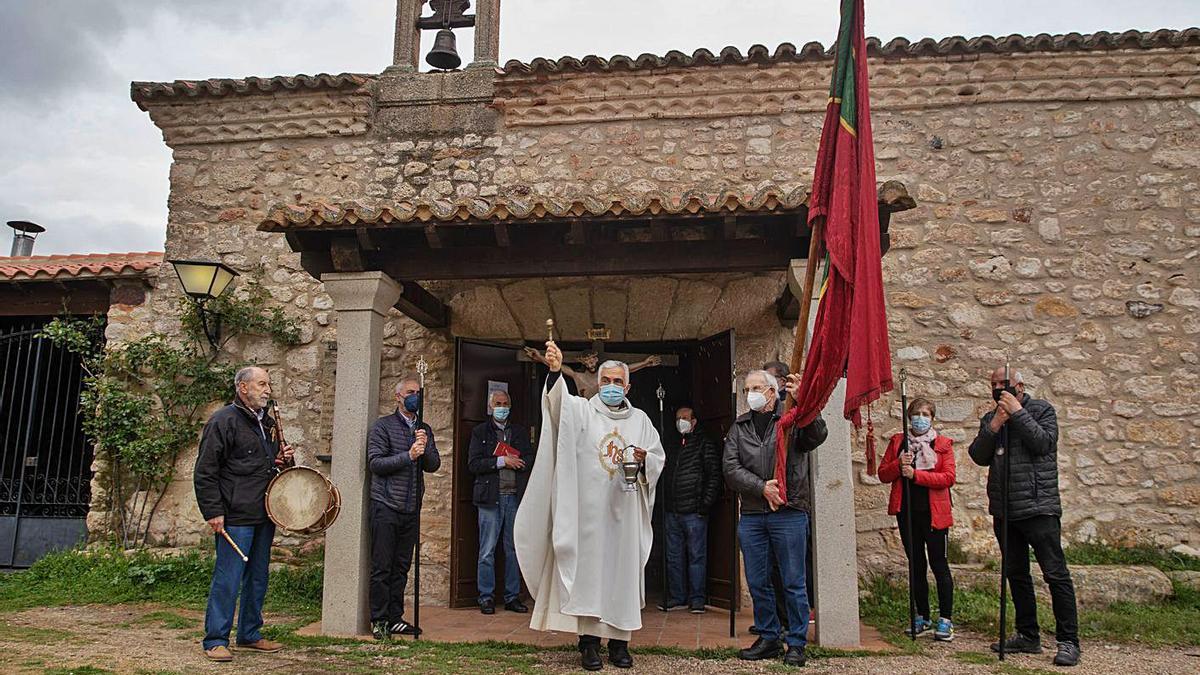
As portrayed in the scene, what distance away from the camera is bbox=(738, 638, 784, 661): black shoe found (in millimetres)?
4777

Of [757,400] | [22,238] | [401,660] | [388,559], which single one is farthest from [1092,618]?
[22,238]

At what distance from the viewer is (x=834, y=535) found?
5148 mm

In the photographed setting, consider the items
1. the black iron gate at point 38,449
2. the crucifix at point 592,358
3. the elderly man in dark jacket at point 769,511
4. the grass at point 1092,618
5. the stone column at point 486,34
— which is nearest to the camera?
the elderly man in dark jacket at point 769,511

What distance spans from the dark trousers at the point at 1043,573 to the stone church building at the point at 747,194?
174 cm

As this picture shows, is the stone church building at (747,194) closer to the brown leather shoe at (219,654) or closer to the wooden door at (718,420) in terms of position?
the wooden door at (718,420)

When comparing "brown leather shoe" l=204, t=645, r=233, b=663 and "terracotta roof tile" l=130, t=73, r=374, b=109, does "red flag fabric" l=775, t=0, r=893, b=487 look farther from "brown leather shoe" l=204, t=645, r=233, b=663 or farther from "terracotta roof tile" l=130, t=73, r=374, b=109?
"terracotta roof tile" l=130, t=73, r=374, b=109

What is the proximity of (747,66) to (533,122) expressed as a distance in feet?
6.37

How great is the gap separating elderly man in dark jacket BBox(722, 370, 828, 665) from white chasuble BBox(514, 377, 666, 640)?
1.79ft

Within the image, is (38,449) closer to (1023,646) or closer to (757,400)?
(757,400)

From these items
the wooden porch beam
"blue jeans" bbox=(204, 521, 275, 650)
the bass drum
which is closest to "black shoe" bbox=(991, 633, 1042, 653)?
the bass drum

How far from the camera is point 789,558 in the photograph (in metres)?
4.73

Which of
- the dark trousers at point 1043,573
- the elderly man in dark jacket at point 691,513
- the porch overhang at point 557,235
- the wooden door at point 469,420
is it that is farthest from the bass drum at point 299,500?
the dark trousers at point 1043,573

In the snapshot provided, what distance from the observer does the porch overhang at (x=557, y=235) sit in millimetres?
5227

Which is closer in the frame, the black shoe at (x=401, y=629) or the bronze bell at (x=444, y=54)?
the black shoe at (x=401, y=629)
